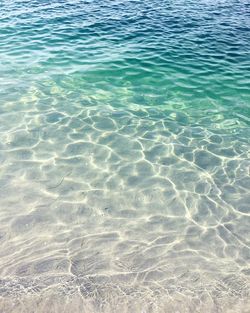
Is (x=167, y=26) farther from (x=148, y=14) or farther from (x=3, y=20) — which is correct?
(x=3, y=20)

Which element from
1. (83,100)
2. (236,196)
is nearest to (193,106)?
(83,100)

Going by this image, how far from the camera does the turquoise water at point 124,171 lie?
767cm

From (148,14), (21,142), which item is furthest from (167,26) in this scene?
(21,142)

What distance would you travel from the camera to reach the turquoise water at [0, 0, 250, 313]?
7.67 m

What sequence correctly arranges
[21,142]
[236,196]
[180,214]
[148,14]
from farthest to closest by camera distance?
[148,14], [21,142], [236,196], [180,214]

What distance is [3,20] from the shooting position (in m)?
23.0

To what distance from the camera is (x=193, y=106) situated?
1494cm

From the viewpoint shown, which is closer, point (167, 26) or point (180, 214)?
point (180, 214)

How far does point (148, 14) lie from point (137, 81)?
963 centimetres

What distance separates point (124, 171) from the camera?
11.0 m

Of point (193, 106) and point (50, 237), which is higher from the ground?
point (50, 237)

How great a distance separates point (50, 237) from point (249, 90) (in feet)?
37.5

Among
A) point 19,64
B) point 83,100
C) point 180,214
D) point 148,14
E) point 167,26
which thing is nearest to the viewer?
point 180,214

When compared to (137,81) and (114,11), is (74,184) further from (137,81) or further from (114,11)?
(114,11)
